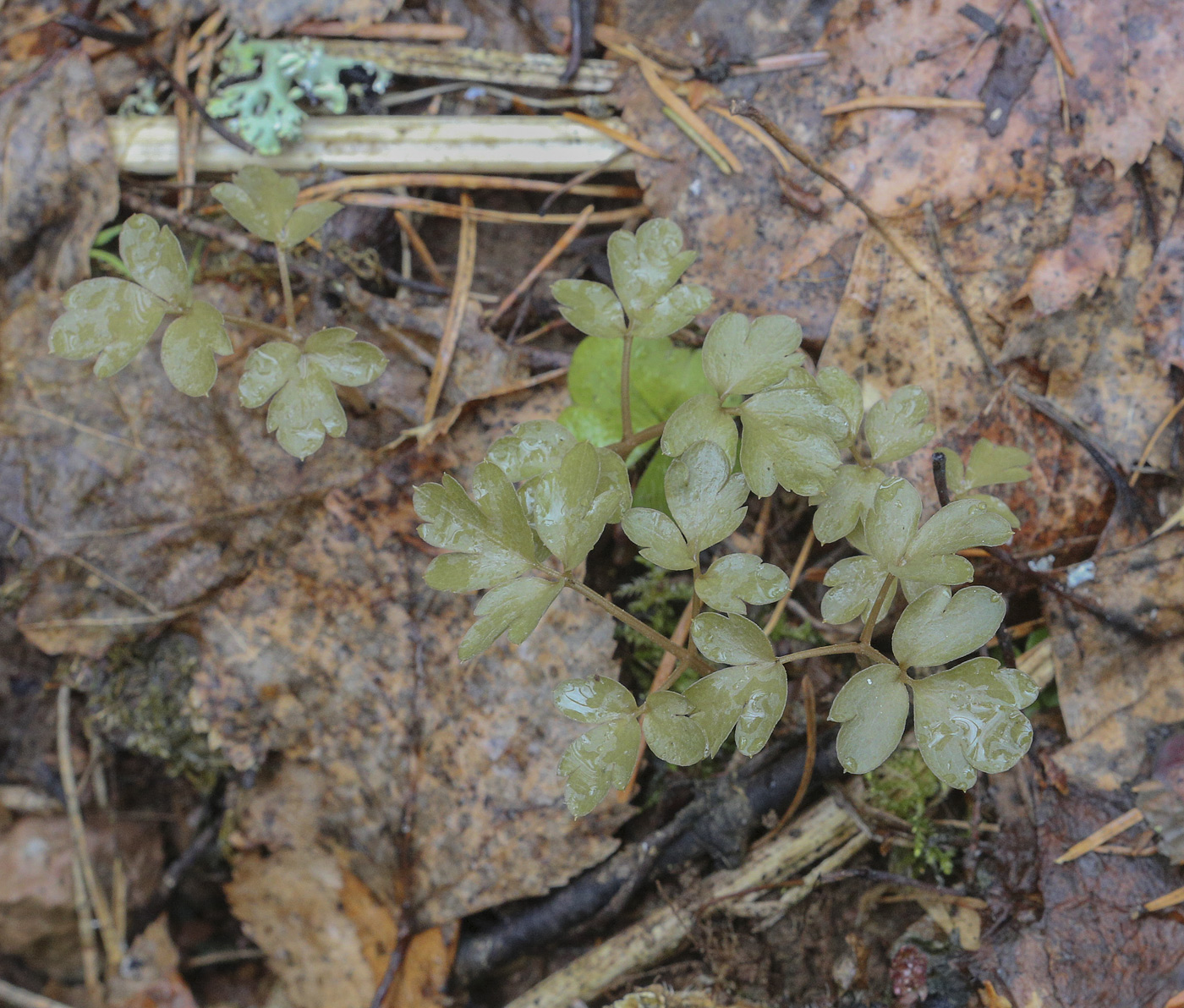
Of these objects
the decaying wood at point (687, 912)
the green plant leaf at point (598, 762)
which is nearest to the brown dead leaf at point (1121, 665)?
the decaying wood at point (687, 912)

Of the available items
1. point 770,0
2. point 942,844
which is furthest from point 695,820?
point 770,0

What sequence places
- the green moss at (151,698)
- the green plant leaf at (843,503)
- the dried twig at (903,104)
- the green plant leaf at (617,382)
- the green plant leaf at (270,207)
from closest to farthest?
the green plant leaf at (843,503) < the green plant leaf at (270,207) < the green plant leaf at (617,382) < the dried twig at (903,104) < the green moss at (151,698)

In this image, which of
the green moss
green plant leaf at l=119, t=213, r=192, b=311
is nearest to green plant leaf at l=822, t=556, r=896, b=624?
green plant leaf at l=119, t=213, r=192, b=311

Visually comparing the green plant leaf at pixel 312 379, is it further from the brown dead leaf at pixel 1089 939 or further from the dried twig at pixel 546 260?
the brown dead leaf at pixel 1089 939

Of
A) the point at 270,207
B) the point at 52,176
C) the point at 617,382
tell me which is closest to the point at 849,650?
the point at 617,382

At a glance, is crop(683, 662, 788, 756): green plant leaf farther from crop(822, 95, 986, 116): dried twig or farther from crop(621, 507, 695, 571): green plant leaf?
crop(822, 95, 986, 116): dried twig

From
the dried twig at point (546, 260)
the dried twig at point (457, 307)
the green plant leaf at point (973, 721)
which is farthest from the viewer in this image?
the dried twig at point (546, 260)
